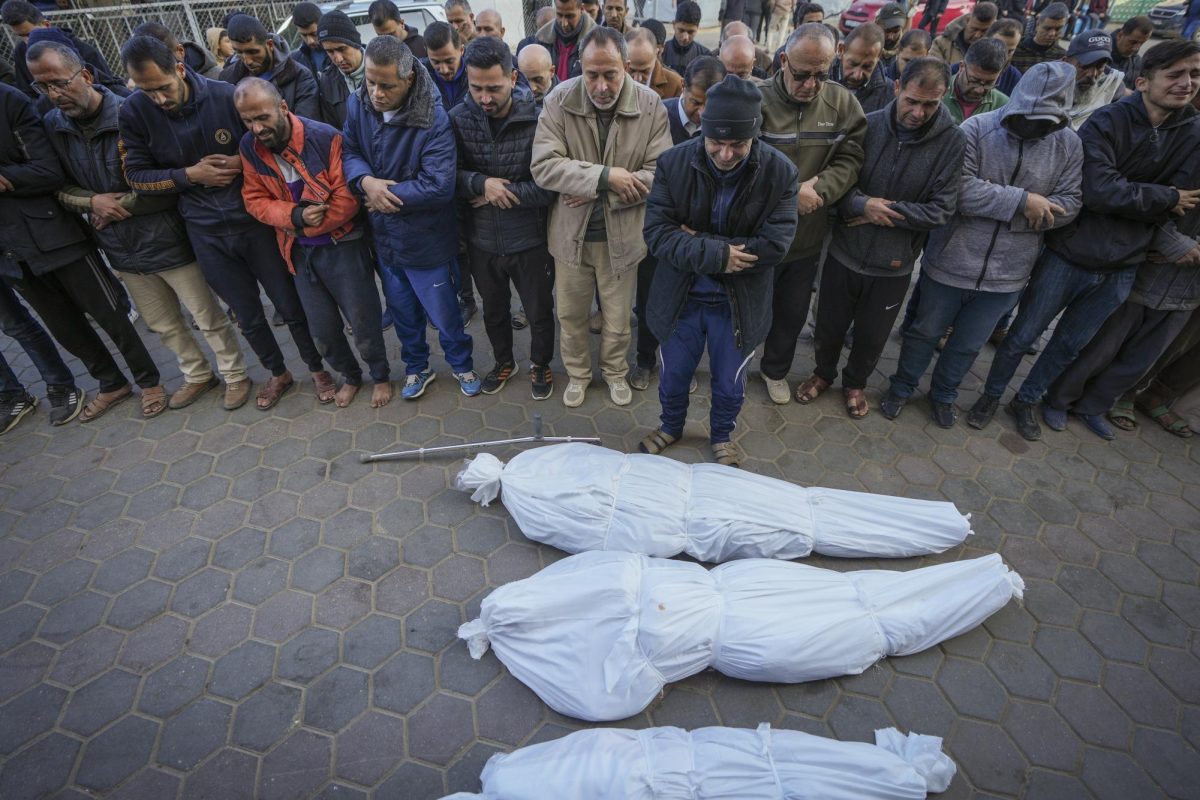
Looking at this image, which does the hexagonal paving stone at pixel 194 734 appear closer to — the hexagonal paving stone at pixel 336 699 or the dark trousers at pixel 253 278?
the hexagonal paving stone at pixel 336 699

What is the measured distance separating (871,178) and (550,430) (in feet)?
8.45

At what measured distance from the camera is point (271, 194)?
3756mm

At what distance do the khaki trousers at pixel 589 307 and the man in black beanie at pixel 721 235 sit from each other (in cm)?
60

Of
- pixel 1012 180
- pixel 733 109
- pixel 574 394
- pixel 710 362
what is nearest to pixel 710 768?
pixel 710 362

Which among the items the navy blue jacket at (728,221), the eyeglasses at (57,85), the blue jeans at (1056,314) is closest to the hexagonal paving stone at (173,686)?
the navy blue jacket at (728,221)

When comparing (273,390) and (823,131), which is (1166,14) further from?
(273,390)

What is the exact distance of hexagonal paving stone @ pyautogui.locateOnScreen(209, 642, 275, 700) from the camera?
9.36 ft

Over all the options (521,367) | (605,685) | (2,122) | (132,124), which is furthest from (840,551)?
(2,122)

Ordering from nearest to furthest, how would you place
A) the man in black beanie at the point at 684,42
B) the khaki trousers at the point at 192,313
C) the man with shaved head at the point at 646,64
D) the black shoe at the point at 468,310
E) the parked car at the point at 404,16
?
1. the khaki trousers at the point at 192,313
2. the man with shaved head at the point at 646,64
3. the black shoe at the point at 468,310
4. the man in black beanie at the point at 684,42
5. the parked car at the point at 404,16

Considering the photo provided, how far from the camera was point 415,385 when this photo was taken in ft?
15.2

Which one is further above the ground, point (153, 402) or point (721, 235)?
point (721, 235)

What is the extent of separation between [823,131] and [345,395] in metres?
3.69

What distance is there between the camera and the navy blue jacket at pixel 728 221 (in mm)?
3072

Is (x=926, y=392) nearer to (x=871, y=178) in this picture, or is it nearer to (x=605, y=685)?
(x=871, y=178)
